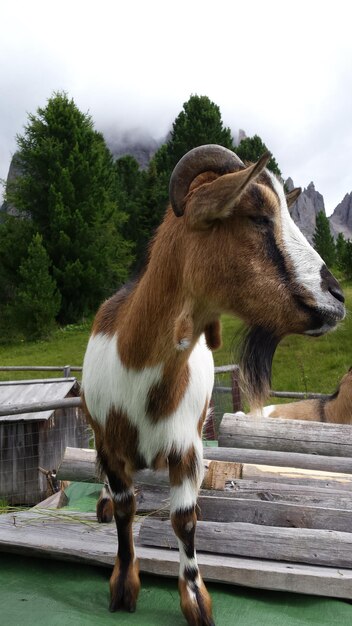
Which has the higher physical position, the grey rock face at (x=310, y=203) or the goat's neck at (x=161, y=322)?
the grey rock face at (x=310, y=203)

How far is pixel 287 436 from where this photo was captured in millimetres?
4008

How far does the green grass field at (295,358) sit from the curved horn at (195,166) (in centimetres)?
631

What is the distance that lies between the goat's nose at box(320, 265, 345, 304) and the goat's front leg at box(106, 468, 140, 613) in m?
1.36

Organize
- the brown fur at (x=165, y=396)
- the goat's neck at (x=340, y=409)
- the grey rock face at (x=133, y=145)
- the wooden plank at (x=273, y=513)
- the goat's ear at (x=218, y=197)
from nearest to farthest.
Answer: the goat's ear at (x=218, y=197), the brown fur at (x=165, y=396), the wooden plank at (x=273, y=513), the goat's neck at (x=340, y=409), the grey rock face at (x=133, y=145)

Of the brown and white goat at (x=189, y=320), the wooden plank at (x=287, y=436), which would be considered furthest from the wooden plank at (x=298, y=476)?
the brown and white goat at (x=189, y=320)

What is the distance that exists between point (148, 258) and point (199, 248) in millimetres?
450

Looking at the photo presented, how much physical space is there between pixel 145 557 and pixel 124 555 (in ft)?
0.54

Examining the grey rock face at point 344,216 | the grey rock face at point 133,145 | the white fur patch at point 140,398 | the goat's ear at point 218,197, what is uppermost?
the grey rock face at point 133,145

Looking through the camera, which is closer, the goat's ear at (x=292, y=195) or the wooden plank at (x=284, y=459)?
the goat's ear at (x=292, y=195)

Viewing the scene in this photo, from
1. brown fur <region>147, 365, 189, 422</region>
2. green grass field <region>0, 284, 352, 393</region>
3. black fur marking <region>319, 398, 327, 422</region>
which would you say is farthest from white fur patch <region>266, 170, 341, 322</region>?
green grass field <region>0, 284, 352, 393</region>

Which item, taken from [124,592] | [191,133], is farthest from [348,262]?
[124,592]

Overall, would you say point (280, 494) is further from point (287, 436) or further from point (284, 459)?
point (287, 436)

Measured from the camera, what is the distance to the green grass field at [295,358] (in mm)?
11109

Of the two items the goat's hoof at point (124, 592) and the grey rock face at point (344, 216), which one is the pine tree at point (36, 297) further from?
the grey rock face at point (344, 216)
